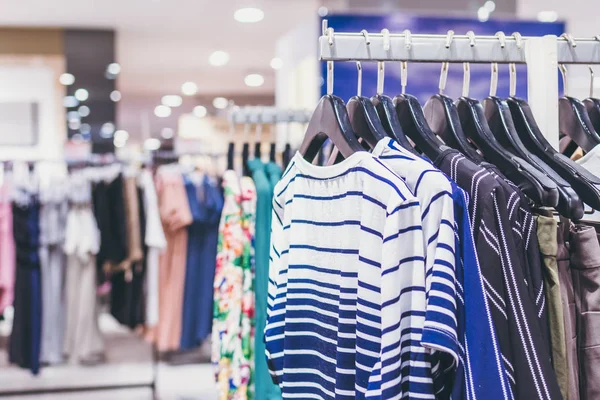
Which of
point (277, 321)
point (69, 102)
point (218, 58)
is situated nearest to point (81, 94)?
point (69, 102)

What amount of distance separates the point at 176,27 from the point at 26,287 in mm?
3367

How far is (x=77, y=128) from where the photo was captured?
19.4 feet

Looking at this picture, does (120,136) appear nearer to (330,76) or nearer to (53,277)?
(53,277)

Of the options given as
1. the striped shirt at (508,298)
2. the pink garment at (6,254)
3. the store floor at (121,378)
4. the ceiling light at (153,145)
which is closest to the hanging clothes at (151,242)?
the ceiling light at (153,145)

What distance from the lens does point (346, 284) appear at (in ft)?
3.58

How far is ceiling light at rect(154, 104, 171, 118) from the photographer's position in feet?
35.7

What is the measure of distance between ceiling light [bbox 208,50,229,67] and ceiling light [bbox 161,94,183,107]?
2.35m

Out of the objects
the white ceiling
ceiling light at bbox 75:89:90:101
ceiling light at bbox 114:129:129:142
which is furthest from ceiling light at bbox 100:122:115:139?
the white ceiling

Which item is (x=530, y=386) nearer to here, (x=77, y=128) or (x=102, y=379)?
(x=102, y=379)

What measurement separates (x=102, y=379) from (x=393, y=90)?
2593 millimetres

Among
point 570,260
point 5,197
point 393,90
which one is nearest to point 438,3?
point 393,90

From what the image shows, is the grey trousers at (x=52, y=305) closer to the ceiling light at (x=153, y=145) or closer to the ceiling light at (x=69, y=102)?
the ceiling light at (x=153, y=145)

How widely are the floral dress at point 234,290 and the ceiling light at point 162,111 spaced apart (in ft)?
30.2

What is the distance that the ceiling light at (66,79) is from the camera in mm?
5973
